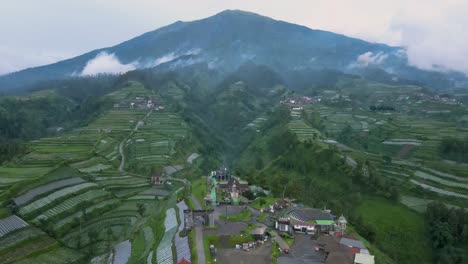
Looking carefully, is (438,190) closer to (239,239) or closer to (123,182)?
(239,239)

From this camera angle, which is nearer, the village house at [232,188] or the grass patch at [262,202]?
the grass patch at [262,202]

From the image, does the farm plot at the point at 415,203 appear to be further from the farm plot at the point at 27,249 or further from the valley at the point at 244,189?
the farm plot at the point at 27,249

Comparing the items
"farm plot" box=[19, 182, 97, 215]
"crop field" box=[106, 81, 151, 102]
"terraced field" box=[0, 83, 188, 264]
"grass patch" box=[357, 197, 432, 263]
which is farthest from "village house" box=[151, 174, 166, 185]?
"crop field" box=[106, 81, 151, 102]

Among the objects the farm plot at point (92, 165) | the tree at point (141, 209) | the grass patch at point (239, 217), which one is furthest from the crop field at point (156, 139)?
the grass patch at point (239, 217)

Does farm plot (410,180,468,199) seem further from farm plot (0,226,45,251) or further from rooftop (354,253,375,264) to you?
farm plot (0,226,45,251)

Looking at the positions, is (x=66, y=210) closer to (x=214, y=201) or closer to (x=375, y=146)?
(x=214, y=201)

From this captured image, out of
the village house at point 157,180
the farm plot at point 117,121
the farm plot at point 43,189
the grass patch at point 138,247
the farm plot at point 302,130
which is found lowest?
the grass patch at point 138,247
